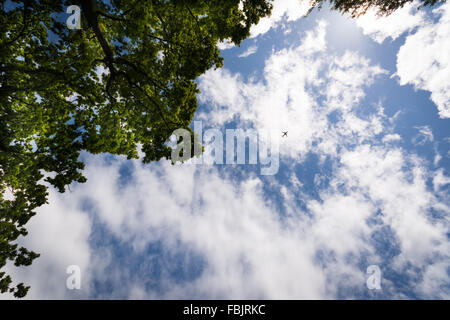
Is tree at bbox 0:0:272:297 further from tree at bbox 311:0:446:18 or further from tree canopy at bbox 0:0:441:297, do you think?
tree at bbox 311:0:446:18

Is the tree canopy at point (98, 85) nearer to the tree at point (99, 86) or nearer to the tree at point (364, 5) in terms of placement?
the tree at point (99, 86)

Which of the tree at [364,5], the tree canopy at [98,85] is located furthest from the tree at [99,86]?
the tree at [364,5]

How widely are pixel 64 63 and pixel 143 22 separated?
330 cm

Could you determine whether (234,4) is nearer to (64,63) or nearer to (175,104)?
(175,104)

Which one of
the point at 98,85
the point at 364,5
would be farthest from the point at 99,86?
the point at 364,5

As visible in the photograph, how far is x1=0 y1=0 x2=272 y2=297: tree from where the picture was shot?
6027 millimetres

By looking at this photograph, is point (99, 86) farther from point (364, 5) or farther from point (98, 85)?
point (364, 5)

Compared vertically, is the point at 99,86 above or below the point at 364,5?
below

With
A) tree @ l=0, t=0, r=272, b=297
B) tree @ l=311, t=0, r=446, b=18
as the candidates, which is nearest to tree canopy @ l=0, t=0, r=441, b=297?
tree @ l=0, t=0, r=272, b=297

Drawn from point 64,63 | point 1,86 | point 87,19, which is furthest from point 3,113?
point 87,19

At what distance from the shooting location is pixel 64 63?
598cm

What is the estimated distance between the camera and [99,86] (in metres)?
7.86

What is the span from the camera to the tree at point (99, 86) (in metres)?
6.03

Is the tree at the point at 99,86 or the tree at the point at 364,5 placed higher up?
the tree at the point at 364,5
